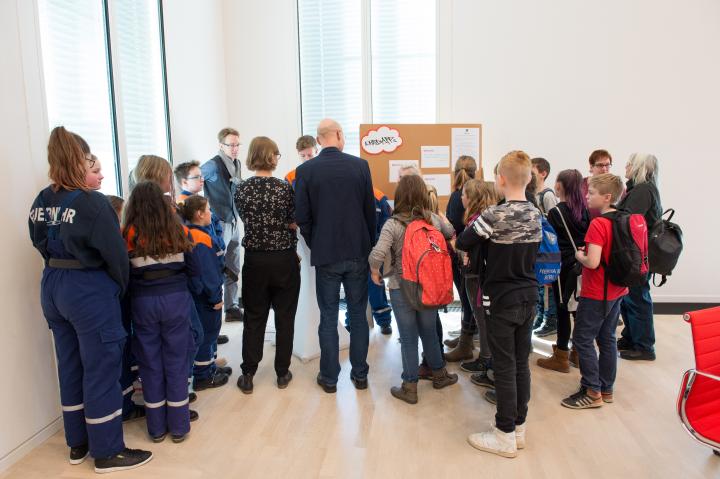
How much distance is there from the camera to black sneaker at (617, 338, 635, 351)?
12.0 feet

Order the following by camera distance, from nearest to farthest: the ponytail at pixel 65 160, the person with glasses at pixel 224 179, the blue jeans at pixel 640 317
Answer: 1. the ponytail at pixel 65 160
2. the blue jeans at pixel 640 317
3. the person with glasses at pixel 224 179

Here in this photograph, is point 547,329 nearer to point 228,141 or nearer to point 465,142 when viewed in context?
point 465,142

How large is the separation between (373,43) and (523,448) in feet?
13.8

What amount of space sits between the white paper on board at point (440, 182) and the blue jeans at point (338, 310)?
1651 mm

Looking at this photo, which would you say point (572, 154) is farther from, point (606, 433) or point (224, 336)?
point (224, 336)

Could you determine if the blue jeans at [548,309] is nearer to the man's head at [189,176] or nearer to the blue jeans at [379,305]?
the blue jeans at [379,305]

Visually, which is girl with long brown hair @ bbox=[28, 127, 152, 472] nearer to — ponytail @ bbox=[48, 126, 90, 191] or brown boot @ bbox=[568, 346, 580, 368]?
ponytail @ bbox=[48, 126, 90, 191]

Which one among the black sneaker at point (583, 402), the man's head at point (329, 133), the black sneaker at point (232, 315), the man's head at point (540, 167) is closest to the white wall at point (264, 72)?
the black sneaker at point (232, 315)

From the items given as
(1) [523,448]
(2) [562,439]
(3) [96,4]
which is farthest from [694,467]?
(3) [96,4]

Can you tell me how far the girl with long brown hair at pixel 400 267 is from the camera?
2.76 meters

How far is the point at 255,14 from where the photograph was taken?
5.08 meters

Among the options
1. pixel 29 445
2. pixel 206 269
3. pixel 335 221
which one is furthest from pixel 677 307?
pixel 29 445

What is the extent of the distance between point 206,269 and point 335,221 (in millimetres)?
781

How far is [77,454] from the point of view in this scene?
2395 mm
